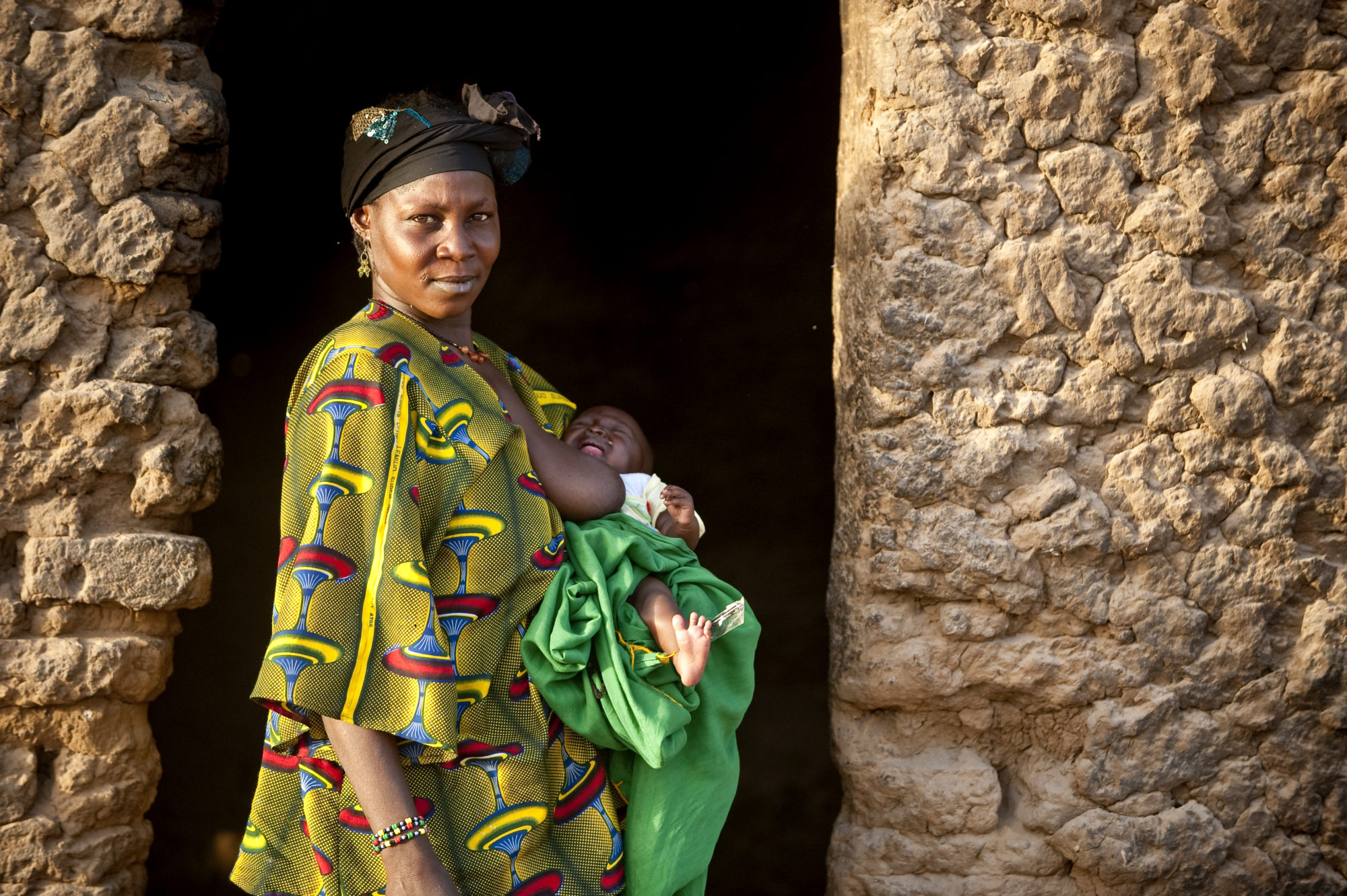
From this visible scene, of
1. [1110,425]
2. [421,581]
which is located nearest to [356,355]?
[421,581]

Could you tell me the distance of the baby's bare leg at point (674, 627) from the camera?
1.79 meters

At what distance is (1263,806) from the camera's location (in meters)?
2.39

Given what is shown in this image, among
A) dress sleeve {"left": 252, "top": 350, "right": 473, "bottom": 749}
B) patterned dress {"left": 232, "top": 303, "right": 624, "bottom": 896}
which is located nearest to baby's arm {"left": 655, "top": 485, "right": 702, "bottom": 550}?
patterned dress {"left": 232, "top": 303, "right": 624, "bottom": 896}

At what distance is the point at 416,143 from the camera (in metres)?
1.90

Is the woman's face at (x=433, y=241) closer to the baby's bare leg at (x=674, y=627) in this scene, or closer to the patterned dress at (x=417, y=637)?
the patterned dress at (x=417, y=637)

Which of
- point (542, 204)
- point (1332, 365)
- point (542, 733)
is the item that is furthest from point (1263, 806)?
point (542, 204)

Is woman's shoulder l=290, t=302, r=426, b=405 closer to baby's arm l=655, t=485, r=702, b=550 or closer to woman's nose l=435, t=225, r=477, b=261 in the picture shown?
woman's nose l=435, t=225, r=477, b=261

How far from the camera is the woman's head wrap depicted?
6.25ft

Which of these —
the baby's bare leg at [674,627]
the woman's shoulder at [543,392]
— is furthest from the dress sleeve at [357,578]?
the woman's shoulder at [543,392]

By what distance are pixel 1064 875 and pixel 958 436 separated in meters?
1.00

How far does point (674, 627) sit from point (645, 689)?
117mm

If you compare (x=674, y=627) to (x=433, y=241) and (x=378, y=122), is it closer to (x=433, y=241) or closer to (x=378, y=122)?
(x=433, y=241)

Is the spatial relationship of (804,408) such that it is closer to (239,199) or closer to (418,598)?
(239,199)

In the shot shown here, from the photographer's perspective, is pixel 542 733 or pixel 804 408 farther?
pixel 804 408
